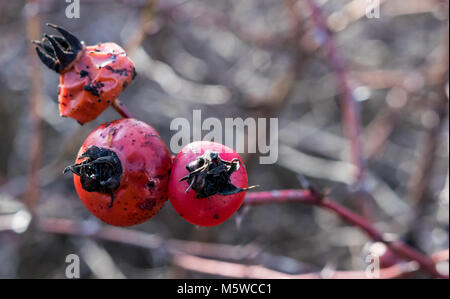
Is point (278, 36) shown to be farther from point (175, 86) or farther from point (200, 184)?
point (200, 184)

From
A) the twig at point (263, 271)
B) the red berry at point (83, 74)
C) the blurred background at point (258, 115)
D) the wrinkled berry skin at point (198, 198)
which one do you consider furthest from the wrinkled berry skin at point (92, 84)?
the twig at point (263, 271)

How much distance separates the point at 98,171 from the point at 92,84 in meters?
0.22

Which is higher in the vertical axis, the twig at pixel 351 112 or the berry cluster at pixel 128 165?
the twig at pixel 351 112

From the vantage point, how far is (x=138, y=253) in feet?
8.86

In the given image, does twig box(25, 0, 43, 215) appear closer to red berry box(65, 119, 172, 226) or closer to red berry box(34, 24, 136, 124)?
red berry box(34, 24, 136, 124)

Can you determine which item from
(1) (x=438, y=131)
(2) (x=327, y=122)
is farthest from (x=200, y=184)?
(2) (x=327, y=122)

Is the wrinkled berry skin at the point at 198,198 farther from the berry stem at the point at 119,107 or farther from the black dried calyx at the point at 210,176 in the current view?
the berry stem at the point at 119,107

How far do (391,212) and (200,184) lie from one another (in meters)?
1.78

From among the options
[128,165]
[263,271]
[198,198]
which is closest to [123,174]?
[128,165]

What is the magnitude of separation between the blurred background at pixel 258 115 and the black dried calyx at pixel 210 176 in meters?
0.85

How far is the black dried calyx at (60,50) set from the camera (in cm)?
94

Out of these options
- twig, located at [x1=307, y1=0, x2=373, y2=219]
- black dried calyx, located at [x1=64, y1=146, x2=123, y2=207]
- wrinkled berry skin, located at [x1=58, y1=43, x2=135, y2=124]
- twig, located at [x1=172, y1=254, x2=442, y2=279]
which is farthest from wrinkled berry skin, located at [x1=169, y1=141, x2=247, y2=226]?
twig, located at [x1=307, y1=0, x2=373, y2=219]

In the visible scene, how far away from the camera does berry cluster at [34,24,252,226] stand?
839 millimetres
